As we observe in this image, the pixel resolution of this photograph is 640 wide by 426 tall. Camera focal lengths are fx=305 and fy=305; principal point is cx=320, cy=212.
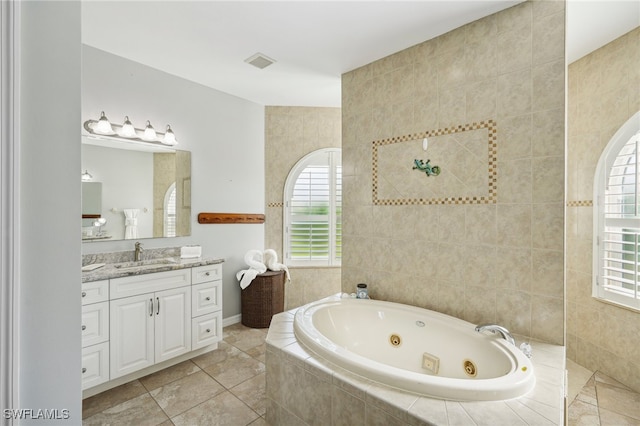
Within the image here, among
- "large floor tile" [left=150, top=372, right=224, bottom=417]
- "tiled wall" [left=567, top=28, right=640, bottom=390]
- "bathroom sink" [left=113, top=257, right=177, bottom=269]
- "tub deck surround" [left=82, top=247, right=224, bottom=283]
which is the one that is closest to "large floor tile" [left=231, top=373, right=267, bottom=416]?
"large floor tile" [left=150, top=372, right=224, bottom=417]

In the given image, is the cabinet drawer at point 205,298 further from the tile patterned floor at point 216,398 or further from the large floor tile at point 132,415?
the large floor tile at point 132,415

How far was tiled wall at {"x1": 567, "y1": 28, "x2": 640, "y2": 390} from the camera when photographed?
221 centimetres

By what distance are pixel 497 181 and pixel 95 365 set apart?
2880 millimetres

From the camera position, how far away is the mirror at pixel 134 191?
241cm

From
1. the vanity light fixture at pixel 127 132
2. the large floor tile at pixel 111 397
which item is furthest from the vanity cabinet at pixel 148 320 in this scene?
the vanity light fixture at pixel 127 132

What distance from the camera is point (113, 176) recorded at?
252 cm

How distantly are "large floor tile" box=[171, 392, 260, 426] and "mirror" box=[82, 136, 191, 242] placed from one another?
4.88ft

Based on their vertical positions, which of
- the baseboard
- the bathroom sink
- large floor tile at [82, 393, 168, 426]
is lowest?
large floor tile at [82, 393, 168, 426]

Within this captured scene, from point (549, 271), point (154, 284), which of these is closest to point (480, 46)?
point (549, 271)

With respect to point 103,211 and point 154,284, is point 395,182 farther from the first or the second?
point 103,211

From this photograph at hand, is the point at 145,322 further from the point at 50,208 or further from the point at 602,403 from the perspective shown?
the point at 602,403

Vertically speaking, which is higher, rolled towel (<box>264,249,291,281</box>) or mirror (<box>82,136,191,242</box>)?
mirror (<box>82,136,191,242</box>)

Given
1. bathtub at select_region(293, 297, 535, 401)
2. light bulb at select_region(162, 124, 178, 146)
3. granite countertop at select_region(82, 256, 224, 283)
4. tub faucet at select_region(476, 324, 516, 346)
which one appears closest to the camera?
bathtub at select_region(293, 297, 535, 401)

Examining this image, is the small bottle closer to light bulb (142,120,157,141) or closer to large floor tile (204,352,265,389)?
large floor tile (204,352,265,389)
